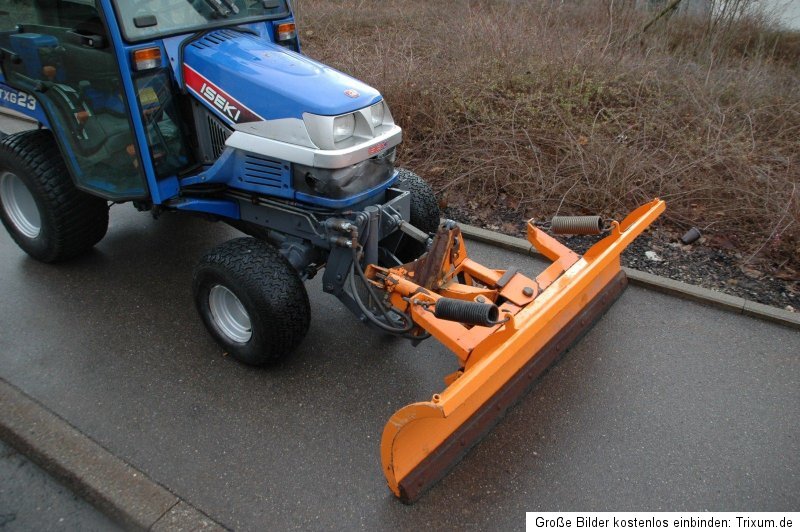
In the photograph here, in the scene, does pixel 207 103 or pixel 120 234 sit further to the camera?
pixel 120 234

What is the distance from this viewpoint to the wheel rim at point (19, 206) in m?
3.80

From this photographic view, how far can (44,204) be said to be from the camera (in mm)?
3521

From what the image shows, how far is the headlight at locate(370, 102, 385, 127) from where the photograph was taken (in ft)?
9.56

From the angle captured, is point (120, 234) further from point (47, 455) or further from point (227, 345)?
point (47, 455)

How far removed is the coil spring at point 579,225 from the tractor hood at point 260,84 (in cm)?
112

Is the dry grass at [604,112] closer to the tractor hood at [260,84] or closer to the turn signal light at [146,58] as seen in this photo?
the tractor hood at [260,84]

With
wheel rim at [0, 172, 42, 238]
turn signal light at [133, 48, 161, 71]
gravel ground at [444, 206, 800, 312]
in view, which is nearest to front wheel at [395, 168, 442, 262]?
gravel ground at [444, 206, 800, 312]

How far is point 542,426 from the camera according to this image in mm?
2832

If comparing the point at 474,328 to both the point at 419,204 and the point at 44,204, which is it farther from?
the point at 44,204

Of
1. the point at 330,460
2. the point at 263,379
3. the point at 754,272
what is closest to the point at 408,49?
the point at 754,272

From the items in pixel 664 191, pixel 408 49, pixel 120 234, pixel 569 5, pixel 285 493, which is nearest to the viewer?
pixel 285 493

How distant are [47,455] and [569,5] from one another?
7464mm

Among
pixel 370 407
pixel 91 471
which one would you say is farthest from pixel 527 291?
pixel 91 471

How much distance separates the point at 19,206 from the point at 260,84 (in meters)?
2.13
